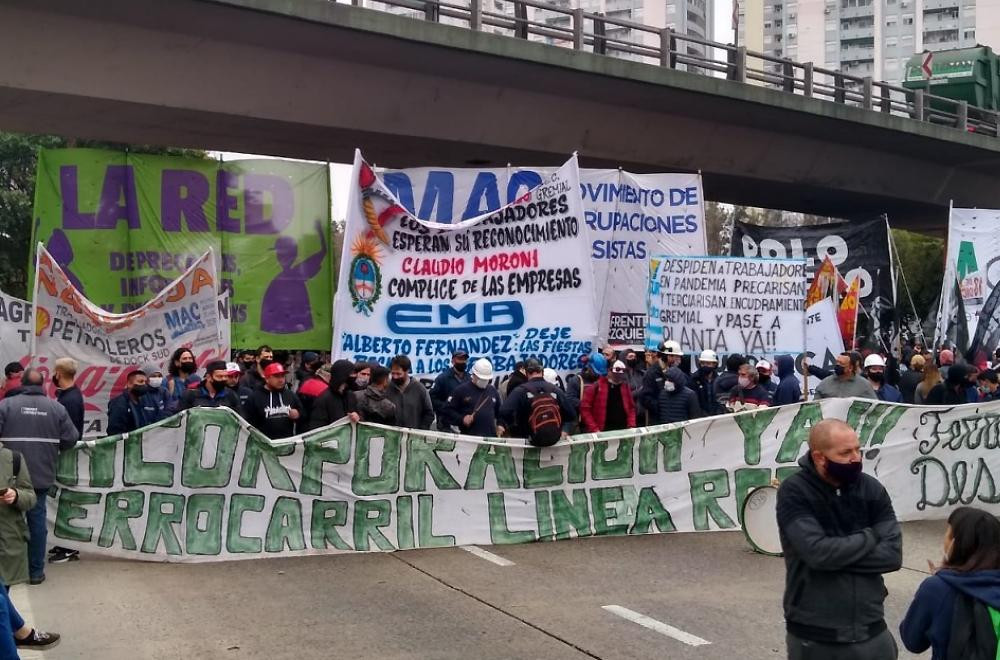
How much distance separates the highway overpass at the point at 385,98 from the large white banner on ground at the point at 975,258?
21.4 feet

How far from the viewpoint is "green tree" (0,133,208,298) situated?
3161 cm

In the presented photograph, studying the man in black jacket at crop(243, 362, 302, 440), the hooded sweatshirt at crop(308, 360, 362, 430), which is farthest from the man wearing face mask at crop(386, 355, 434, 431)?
the man in black jacket at crop(243, 362, 302, 440)

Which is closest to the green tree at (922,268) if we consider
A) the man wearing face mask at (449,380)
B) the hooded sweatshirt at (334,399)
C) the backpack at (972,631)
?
the man wearing face mask at (449,380)

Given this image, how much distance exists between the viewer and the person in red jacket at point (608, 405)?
1172cm

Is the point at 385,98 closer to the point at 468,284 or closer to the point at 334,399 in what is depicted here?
the point at 468,284

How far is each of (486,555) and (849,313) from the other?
12.1m

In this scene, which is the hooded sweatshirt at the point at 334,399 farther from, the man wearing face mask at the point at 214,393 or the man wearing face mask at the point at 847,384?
the man wearing face mask at the point at 847,384

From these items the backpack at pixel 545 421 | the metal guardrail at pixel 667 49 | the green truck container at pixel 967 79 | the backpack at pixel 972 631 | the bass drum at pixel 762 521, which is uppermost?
the green truck container at pixel 967 79

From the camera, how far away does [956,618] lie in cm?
389

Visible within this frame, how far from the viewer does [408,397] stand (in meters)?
10.6

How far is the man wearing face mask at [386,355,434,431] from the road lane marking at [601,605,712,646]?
3.28 metres

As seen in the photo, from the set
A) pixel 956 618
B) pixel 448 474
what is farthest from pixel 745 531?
pixel 956 618

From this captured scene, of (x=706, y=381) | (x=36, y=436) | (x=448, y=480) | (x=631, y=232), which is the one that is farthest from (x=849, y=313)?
(x=36, y=436)

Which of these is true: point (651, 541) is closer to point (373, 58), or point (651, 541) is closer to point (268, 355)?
point (268, 355)
